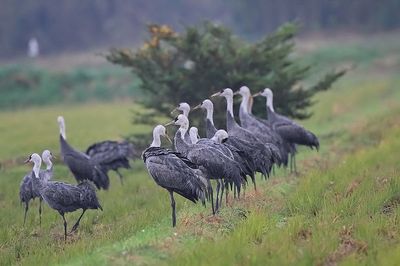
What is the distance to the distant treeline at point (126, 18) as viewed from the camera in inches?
2603

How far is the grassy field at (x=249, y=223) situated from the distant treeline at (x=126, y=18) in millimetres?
47427

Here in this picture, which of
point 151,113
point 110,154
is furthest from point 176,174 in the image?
point 151,113

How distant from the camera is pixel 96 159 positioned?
17406 millimetres

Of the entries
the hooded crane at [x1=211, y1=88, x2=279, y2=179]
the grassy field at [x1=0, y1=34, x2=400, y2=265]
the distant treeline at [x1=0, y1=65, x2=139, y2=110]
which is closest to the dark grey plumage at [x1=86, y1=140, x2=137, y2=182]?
the grassy field at [x1=0, y1=34, x2=400, y2=265]

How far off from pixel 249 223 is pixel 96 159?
7636 mm

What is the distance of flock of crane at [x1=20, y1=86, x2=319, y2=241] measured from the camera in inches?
452

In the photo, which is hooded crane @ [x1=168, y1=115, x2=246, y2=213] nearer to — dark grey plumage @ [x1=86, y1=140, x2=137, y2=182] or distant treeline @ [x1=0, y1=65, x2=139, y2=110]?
dark grey plumage @ [x1=86, y1=140, x2=137, y2=182]

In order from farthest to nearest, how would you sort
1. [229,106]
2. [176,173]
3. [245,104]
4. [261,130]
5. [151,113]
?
[151,113] → [245,104] → [261,130] → [229,106] → [176,173]

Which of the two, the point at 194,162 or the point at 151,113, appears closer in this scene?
the point at 194,162

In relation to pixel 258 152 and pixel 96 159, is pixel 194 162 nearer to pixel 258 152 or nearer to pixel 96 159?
pixel 258 152

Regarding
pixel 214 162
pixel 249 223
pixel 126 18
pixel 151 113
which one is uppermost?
pixel 126 18

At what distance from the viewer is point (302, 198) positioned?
40.2ft

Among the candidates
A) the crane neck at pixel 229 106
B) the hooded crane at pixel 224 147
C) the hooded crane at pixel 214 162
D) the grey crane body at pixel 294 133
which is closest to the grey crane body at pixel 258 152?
the hooded crane at pixel 224 147

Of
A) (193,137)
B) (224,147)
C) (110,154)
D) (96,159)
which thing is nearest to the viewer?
(224,147)
